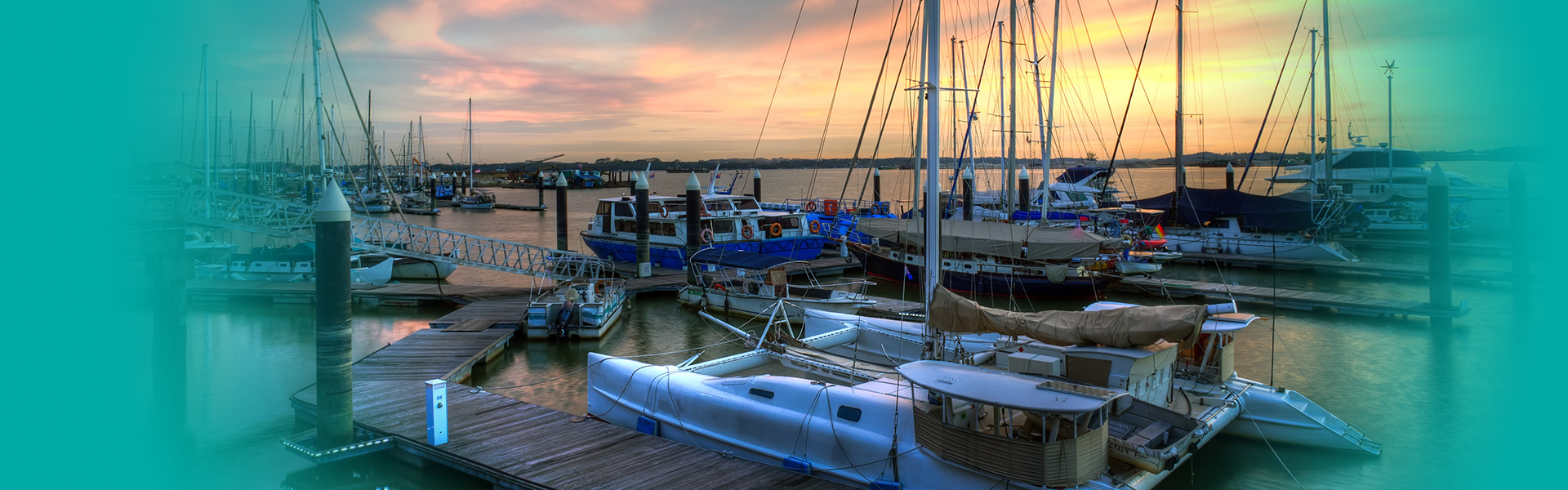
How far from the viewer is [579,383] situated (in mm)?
19125

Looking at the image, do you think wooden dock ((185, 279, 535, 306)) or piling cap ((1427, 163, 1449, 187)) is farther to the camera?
wooden dock ((185, 279, 535, 306))

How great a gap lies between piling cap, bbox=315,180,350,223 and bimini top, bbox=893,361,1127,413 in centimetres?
835

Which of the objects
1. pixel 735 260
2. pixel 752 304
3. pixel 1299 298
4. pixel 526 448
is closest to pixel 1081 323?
pixel 526 448

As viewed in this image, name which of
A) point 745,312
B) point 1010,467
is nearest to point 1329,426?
point 1010,467

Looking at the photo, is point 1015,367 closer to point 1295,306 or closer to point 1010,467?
point 1010,467

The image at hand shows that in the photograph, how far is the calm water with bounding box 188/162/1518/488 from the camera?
13.2 meters

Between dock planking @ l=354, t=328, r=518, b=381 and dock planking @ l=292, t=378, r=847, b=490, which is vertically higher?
dock planking @ l=354, t=328, r=518, b=381

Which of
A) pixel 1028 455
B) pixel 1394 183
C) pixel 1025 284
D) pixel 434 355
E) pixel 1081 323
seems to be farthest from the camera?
pixel 1394 183

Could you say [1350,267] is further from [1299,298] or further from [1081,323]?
[1081,323]

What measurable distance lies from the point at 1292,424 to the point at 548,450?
40.9 feet

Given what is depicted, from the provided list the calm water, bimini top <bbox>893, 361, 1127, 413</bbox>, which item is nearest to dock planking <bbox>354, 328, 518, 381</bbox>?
the calm water

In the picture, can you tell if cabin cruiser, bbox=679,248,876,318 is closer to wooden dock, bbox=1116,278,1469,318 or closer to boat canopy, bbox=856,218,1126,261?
boat canopy, bbox=856,218,1126,261

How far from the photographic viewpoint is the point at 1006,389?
10438 millimetres

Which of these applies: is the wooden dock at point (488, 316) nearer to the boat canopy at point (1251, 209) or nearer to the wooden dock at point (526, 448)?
the wooden dock at point (526, 448)
